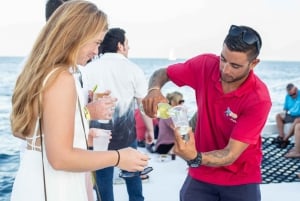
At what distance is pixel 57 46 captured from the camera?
4.53 ft

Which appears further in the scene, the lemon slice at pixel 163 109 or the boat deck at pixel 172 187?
the boat deck at pixel 172 187

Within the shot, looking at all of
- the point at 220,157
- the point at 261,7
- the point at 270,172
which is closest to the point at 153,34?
the point at 261,7

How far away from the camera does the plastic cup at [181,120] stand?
173 cm

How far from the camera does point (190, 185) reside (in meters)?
2.28

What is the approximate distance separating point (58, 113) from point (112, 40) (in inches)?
72.1

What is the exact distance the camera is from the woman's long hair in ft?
4.51

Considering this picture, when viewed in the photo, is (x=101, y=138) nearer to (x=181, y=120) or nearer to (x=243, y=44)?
(x=181, y=120)

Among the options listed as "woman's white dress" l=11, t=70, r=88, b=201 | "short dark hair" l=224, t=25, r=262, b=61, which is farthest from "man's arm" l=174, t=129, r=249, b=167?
"woman's white dress" l=11, t=70, r=88, b=201

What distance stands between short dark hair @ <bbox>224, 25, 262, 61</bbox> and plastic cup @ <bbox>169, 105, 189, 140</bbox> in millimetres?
379

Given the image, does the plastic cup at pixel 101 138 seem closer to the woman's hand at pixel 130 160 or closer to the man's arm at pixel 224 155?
the man's arm at pixel 224 155

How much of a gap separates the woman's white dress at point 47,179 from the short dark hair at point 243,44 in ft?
2.65

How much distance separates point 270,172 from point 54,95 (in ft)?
12.1

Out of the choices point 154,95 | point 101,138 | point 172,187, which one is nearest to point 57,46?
point 154,95

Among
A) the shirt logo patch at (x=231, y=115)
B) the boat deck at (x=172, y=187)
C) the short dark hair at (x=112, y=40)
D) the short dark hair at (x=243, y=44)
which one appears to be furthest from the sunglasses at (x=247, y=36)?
the boat deck at (x=172, y=187)
